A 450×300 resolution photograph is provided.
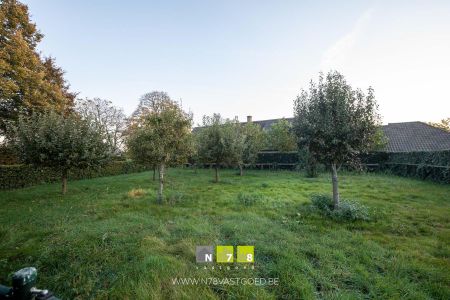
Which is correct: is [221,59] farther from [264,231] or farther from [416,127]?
[416,127]

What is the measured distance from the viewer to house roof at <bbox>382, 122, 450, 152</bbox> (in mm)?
22612

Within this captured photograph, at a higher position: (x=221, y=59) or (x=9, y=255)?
(x=221, y=59)

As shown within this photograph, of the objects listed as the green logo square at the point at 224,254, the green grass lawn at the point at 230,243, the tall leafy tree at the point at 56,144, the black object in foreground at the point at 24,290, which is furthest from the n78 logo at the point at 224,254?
the tall leafy tree at the point at 56,144

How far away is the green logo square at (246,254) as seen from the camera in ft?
14.6

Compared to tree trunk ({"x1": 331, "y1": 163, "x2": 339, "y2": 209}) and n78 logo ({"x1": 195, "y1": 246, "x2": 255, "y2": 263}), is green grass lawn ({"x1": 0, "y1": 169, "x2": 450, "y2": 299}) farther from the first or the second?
tree trunk ({"x1": 331, "y1": 163, "x2": 339, "y2": 209})

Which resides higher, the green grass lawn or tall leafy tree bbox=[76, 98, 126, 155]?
tall leafy tree bbox=[76, 98, 126, 155]

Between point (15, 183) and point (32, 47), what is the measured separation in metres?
11.3

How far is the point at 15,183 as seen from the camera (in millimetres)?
15695

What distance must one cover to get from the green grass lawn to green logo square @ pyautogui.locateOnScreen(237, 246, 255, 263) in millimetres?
154

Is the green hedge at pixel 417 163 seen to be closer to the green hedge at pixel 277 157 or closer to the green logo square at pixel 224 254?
the green hedge at pixel 277 157

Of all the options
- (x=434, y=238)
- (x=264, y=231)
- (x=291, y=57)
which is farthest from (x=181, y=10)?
(x=434, y=238)

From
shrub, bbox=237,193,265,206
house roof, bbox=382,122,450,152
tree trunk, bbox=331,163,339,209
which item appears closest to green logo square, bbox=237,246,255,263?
shrub, bbox=237,193,265,206

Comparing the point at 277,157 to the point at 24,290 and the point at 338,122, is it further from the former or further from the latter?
the point at 24,290

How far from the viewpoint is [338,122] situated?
7.67 metres
